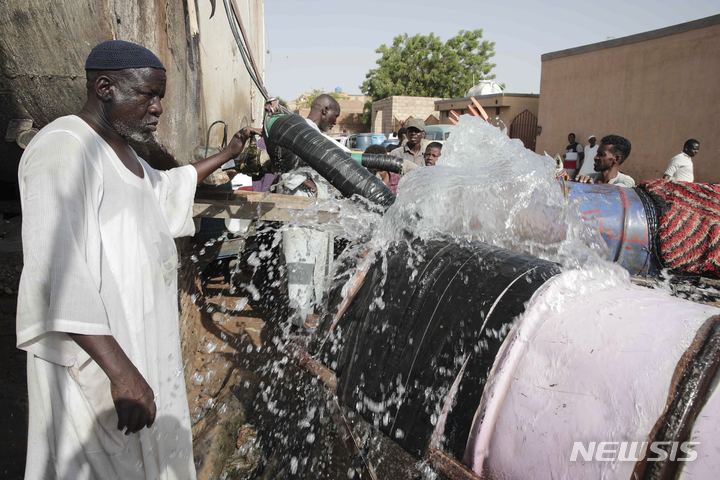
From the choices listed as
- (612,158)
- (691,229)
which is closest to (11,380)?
(691,229)

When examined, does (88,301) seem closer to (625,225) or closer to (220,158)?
(220,158)

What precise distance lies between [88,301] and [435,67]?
34.4m

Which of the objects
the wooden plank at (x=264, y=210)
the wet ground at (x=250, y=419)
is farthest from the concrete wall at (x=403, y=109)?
the wooden plank at (x=264, y=210)

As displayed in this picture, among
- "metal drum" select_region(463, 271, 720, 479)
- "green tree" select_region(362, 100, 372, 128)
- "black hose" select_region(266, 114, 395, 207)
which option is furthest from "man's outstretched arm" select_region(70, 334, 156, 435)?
"green tree" select_region(362, 100, 372, 128)

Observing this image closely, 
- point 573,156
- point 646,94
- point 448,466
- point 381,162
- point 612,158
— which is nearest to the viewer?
point 448,466

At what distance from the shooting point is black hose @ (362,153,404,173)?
11.9 feet

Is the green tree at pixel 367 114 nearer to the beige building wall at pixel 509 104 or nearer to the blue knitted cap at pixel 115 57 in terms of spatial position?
the beige building wall at pixel 509 104

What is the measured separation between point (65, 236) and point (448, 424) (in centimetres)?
119

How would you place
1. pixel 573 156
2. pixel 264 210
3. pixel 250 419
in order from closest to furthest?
pixel 264 210
pixel 250 419
pixel 573 156

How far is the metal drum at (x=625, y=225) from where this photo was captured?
2533mm

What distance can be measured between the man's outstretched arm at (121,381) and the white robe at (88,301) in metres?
0.04

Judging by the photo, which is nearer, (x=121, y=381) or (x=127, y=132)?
(x=121, y=381)

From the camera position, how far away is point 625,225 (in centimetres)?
255

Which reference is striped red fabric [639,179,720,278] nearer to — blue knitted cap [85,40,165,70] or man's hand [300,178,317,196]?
man's hand [300,178,317,196]
